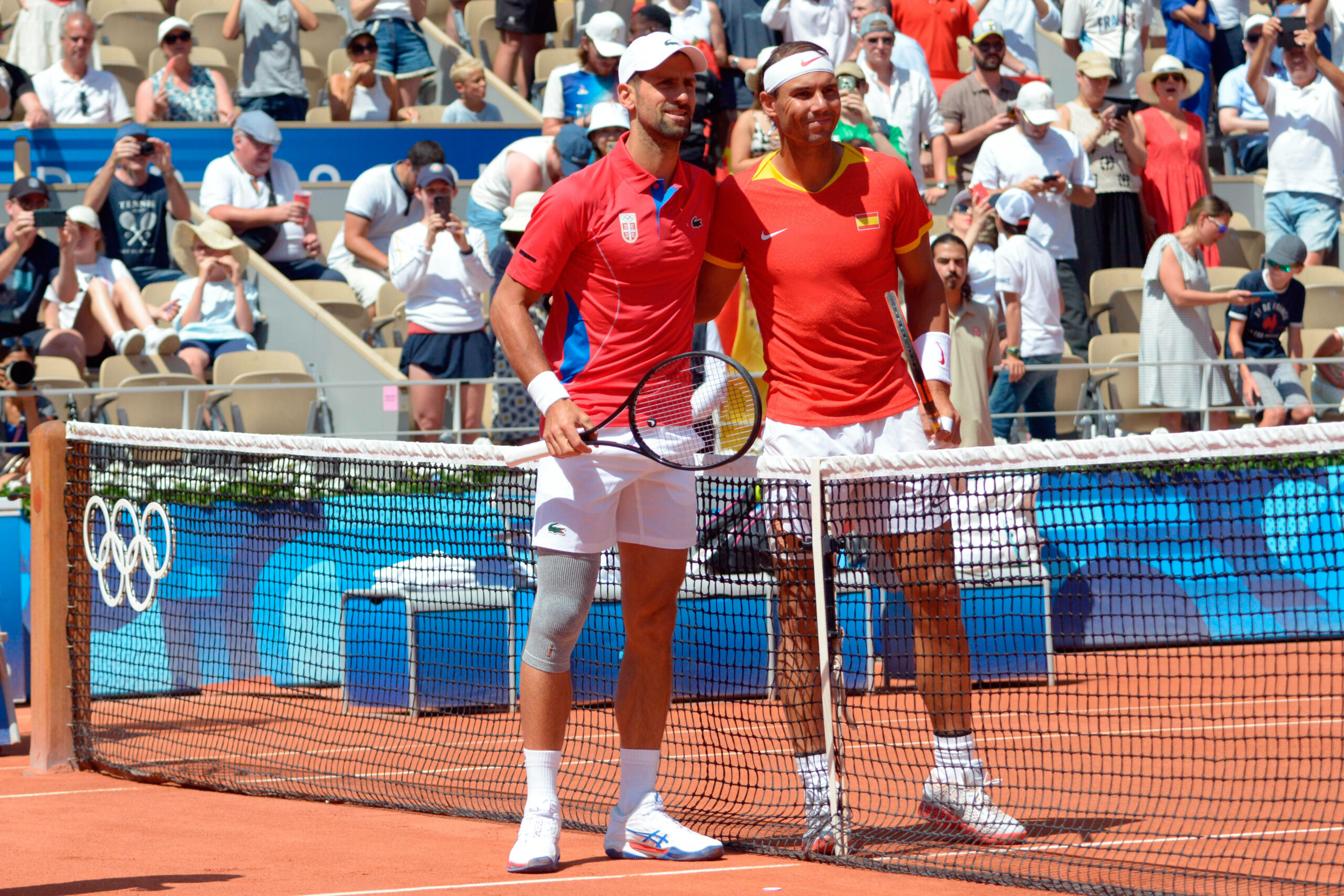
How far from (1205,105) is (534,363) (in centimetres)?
1328

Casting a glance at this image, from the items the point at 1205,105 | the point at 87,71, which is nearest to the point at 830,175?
the point at 87,71

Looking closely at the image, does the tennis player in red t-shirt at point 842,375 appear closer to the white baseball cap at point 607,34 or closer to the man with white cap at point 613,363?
the man with white cap at point 613,363

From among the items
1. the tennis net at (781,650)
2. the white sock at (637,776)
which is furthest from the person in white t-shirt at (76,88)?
the white sock at (637,776)

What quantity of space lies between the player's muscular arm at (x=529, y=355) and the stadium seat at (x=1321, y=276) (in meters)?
9.80

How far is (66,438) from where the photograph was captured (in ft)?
23.5

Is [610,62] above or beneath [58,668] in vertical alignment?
above

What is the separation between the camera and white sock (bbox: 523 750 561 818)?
501cm

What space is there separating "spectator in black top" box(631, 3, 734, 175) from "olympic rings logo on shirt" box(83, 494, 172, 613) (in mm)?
3231

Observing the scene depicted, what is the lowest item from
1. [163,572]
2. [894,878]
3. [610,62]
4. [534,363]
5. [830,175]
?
[894,878]

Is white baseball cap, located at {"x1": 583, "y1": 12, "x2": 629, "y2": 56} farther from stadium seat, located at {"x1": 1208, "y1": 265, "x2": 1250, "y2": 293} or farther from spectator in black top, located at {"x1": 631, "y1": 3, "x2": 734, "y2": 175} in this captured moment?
stadium seat, located at {"x1": 1208, "y1": 265, "x2": 1250, "y2": 293}

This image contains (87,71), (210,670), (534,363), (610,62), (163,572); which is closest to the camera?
(534,363)

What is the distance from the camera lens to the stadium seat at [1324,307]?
13133mm

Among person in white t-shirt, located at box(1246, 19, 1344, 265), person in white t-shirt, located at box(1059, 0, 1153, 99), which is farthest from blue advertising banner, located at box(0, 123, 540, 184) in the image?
person in white t-shirt, located at box(1246, 19, 1344, 265)

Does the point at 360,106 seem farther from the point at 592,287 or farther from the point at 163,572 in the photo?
the point at 592,287
